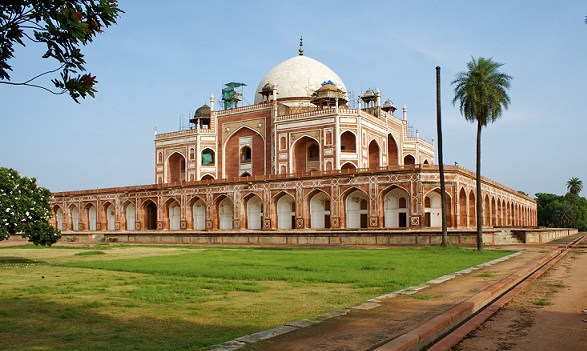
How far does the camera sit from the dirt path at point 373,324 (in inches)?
209

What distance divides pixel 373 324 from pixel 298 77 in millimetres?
46333

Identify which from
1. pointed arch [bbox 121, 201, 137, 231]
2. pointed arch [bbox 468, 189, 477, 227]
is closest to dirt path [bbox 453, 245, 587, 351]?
pointed arch [bbox 468, 189, 477, 227]

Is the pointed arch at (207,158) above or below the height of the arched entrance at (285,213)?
above

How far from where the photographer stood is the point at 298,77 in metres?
51.3

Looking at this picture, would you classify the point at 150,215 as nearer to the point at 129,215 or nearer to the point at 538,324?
the point at 129,215

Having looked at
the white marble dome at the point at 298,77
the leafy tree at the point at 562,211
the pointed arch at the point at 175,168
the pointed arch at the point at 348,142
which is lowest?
the leafy tree at the point at 562,211

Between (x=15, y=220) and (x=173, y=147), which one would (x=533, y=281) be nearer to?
(x=15, y=220)

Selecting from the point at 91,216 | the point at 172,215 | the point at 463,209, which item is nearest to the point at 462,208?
the point at 463,209

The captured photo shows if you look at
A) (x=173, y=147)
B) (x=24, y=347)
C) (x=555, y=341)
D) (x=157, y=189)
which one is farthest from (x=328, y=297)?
(x=173, y=147)

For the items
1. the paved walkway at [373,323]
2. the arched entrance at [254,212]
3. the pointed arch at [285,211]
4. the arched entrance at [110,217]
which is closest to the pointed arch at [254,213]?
the arched entrance at [254,212]

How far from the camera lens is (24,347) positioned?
17.6 feet

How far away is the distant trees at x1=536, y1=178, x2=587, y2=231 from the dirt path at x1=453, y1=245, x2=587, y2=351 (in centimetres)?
8534

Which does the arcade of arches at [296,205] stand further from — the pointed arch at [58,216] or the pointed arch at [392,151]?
the pointed arch at [392,151]

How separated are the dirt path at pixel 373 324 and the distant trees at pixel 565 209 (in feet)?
285
